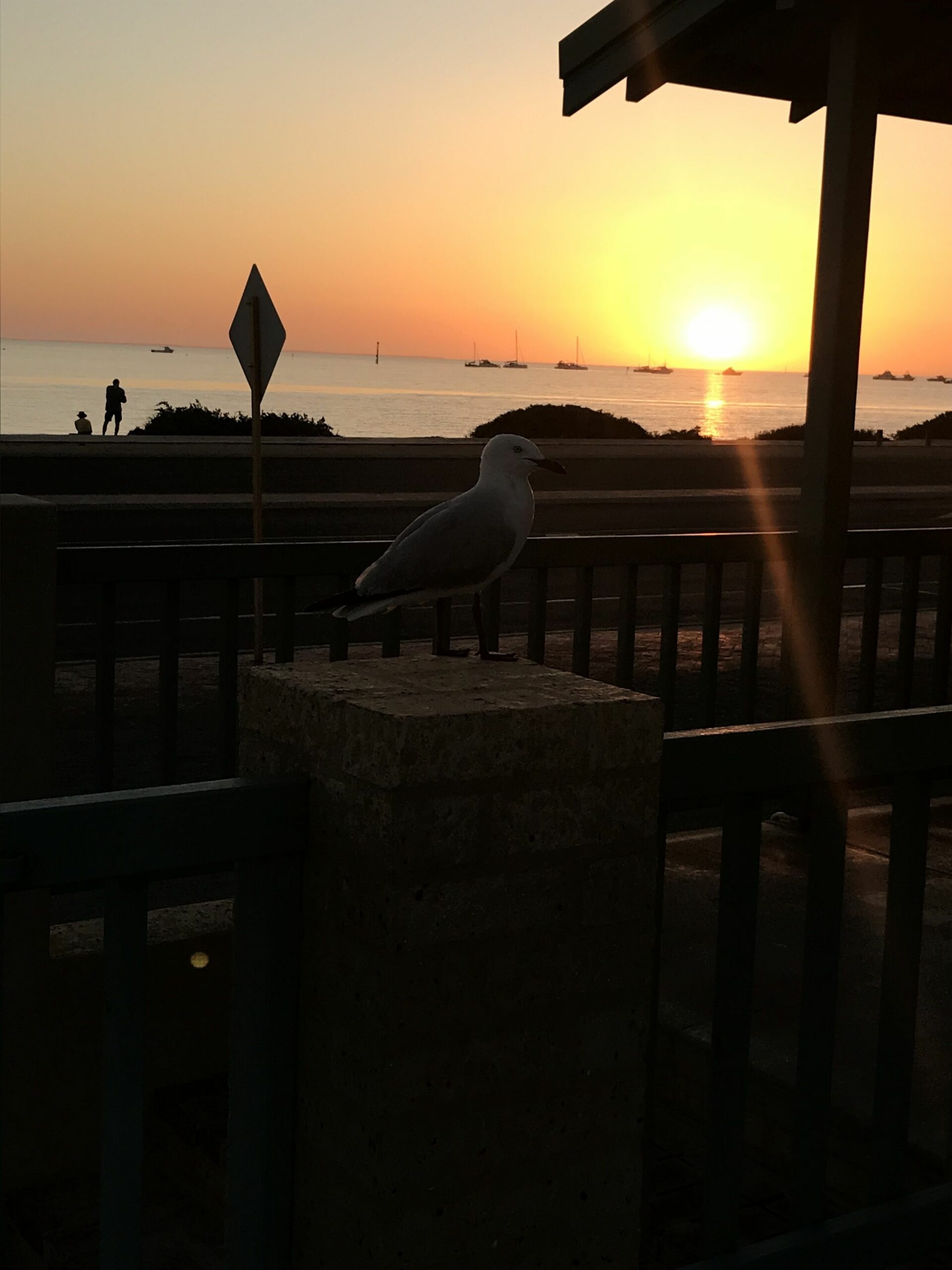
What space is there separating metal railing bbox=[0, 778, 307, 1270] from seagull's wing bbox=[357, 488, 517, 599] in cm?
194

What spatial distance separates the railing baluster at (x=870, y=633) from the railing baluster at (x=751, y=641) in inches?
22.3

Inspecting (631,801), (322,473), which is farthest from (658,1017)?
(322,473)

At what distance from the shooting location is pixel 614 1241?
2.54 metres

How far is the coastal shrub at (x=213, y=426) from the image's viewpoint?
51188 millimetres

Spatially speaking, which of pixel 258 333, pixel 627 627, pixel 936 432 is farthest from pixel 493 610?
pixel 936 432

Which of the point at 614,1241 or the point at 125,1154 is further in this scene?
the point at 614,1241

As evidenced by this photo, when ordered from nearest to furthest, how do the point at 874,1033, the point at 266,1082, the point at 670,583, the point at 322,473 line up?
the point at 266,1082
the point at 874,1033
the point at 670,583
the point at 322,473

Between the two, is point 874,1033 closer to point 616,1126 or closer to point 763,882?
point 763,882

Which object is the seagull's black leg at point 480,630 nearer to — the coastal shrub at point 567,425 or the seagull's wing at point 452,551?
the seagull's wing at point 452,551

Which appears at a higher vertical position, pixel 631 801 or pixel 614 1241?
pixel 631 801

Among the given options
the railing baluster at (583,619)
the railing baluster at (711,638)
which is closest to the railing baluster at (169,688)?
the railing baluster at (583,619)

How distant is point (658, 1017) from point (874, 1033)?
66 cm

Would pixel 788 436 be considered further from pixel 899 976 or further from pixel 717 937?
pixel 717 937

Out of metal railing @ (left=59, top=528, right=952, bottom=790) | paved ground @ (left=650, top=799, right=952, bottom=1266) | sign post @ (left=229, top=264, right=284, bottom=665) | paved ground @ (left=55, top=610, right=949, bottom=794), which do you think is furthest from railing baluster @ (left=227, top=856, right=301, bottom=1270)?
sign post @ (left=229, top=264, right=284, bottom=665)
